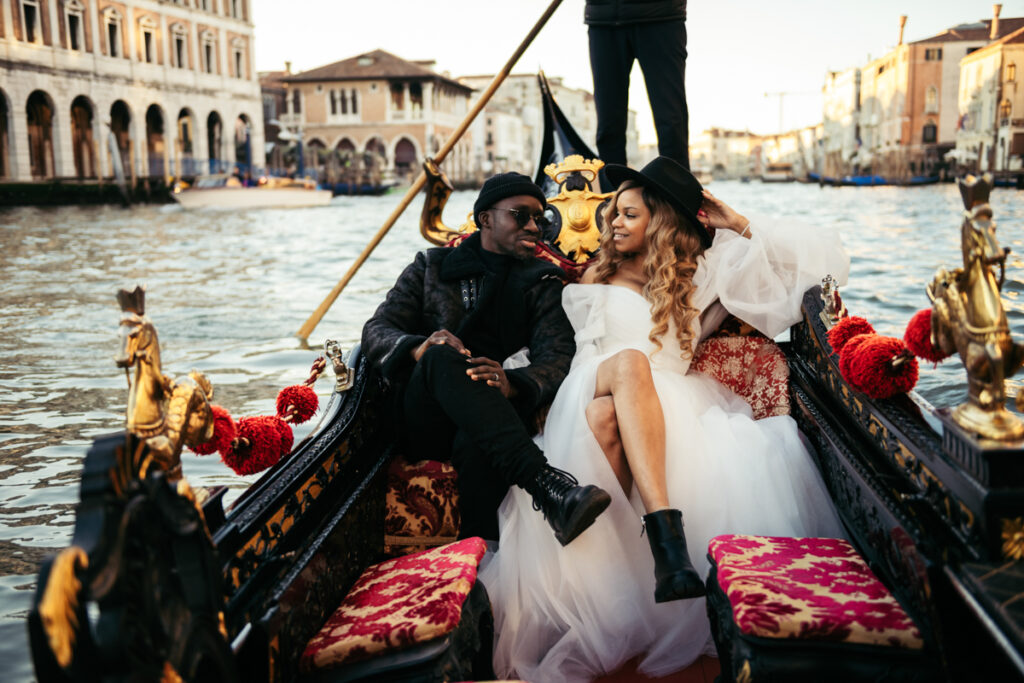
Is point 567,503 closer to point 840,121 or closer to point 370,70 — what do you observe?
point 370,70

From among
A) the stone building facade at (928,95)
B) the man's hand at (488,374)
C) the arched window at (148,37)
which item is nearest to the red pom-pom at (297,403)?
the man's hand at (488,374)

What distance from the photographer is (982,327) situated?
47.1 inches

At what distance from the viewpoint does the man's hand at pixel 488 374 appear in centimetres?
177

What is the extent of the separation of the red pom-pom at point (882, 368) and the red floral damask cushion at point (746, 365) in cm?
48

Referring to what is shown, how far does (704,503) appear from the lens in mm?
1756

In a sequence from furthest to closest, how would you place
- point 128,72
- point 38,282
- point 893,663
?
point 128,72
point 38,282
point 893,663

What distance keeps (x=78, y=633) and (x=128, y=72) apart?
83.5ft

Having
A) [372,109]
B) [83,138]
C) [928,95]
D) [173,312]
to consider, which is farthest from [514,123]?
[173,312]

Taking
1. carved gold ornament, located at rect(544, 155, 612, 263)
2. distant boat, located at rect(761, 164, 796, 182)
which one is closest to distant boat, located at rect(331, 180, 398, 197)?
carved gold ornament, located at rect(544, 155, 612, 263)

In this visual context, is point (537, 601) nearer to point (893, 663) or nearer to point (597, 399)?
point (597, 399)

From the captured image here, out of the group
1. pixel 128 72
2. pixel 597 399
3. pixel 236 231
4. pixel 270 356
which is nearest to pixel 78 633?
pixel 597 399

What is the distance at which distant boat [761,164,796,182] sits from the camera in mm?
66938

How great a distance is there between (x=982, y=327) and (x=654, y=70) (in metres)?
1.73

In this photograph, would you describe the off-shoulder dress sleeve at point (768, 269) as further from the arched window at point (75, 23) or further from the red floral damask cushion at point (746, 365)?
the arched window at point (75, 23)
